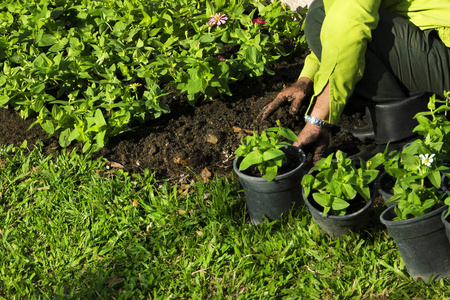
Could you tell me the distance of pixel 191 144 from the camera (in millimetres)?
3717

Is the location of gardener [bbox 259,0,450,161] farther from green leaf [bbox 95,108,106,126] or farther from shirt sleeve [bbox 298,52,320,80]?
green leaf [bbox 95,108,106,126]

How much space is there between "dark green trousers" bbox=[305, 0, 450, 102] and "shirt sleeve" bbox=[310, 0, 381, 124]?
0.45 feet

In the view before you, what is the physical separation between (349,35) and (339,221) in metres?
0.91

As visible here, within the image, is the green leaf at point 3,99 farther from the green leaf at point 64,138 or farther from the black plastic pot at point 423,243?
the black plastic pot at point 423,243

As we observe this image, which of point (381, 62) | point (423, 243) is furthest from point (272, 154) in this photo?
point (381, 62)

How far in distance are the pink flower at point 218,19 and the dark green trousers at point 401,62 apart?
131 cm

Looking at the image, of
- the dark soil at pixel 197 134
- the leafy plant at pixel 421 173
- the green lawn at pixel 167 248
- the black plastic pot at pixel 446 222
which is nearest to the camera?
the black plastic pot at pixel 446 222

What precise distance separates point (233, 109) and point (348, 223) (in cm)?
149

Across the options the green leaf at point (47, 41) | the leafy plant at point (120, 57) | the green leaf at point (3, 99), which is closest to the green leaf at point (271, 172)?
the leafy plant at point (120, 57)

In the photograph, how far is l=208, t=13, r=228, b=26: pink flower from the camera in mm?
4188

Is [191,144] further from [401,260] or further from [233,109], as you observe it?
[401,260]

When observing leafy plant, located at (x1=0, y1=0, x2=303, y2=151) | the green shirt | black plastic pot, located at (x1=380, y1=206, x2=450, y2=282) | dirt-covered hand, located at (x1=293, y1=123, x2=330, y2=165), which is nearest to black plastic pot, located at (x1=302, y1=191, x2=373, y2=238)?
black plastic pot, located at (x1=380, y1=206, x2=450, y2=282)

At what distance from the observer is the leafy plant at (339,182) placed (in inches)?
101

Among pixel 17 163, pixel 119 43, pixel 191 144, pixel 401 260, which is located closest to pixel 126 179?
pixel 191 144
